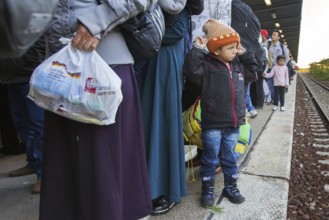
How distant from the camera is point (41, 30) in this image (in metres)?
0.73

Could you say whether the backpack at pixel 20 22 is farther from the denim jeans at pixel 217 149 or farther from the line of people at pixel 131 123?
the denim jeans at pixel 217 149

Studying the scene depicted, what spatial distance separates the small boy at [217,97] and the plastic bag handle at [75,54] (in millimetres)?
1049

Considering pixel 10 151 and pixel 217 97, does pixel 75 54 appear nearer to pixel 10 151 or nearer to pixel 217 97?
pixel 217 97

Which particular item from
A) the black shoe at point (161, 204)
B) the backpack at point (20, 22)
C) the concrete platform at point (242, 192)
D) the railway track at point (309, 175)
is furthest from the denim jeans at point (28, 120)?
the railway track at point (309, 175)

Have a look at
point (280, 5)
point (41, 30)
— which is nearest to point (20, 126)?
point (41, 30)

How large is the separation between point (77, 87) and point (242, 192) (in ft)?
5.80

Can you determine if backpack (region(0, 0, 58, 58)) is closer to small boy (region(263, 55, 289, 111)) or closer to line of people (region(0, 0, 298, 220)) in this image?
line of people (region(0, 0, 298, 220))

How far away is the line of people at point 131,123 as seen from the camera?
4.76 ft

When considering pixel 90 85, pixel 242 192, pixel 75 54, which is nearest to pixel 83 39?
pixel 75 54

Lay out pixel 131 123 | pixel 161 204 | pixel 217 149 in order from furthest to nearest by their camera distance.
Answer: pixel 217 149 → pixel 161 204 → pixel 131 123

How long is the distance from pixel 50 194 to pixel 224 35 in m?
1.55

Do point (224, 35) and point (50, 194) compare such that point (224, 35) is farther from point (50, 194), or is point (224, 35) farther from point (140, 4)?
point (50, 194)

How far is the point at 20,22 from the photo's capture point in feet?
2.10

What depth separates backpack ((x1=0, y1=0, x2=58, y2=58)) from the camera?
2.02 ft
